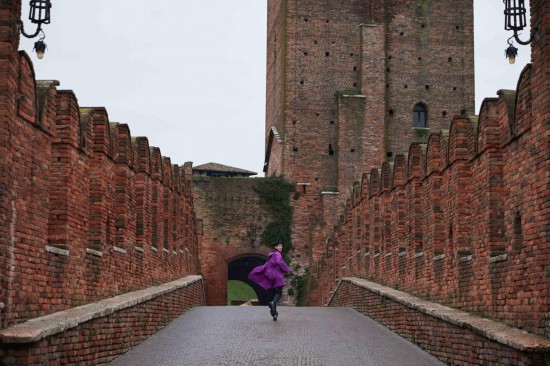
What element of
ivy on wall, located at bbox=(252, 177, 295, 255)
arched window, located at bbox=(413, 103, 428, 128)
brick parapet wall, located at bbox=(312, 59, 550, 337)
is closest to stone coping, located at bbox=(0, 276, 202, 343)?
brick parapet wall, located at bbox=(312, 59, 550, 337)

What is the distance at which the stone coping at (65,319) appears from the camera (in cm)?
941

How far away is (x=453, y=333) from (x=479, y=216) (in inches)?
76.4

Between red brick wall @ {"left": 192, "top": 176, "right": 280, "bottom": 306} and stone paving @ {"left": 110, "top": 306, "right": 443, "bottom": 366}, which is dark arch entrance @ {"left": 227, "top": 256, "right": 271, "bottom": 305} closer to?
red brick wall @ {"left": 192, "top": 176, "right": 280, "bottom": 306}

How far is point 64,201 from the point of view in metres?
13.2

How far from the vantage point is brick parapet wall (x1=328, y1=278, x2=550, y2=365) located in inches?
394

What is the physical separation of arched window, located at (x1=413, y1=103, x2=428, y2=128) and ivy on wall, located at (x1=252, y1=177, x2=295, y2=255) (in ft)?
23.6

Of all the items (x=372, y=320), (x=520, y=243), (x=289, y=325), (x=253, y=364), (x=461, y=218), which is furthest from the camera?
(x=372, y=320)

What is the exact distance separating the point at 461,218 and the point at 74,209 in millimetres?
6031

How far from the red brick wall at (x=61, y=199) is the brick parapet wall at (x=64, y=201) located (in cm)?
1

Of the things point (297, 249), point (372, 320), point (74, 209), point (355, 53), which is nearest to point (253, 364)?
point (74, 209)

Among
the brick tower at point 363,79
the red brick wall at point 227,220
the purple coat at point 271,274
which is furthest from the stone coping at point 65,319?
the brick tower at point 363,79

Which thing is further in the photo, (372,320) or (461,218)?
(372,320)

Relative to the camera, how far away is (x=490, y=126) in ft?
44.2

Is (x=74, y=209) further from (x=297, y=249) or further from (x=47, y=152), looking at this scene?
(x=297, y=249)
